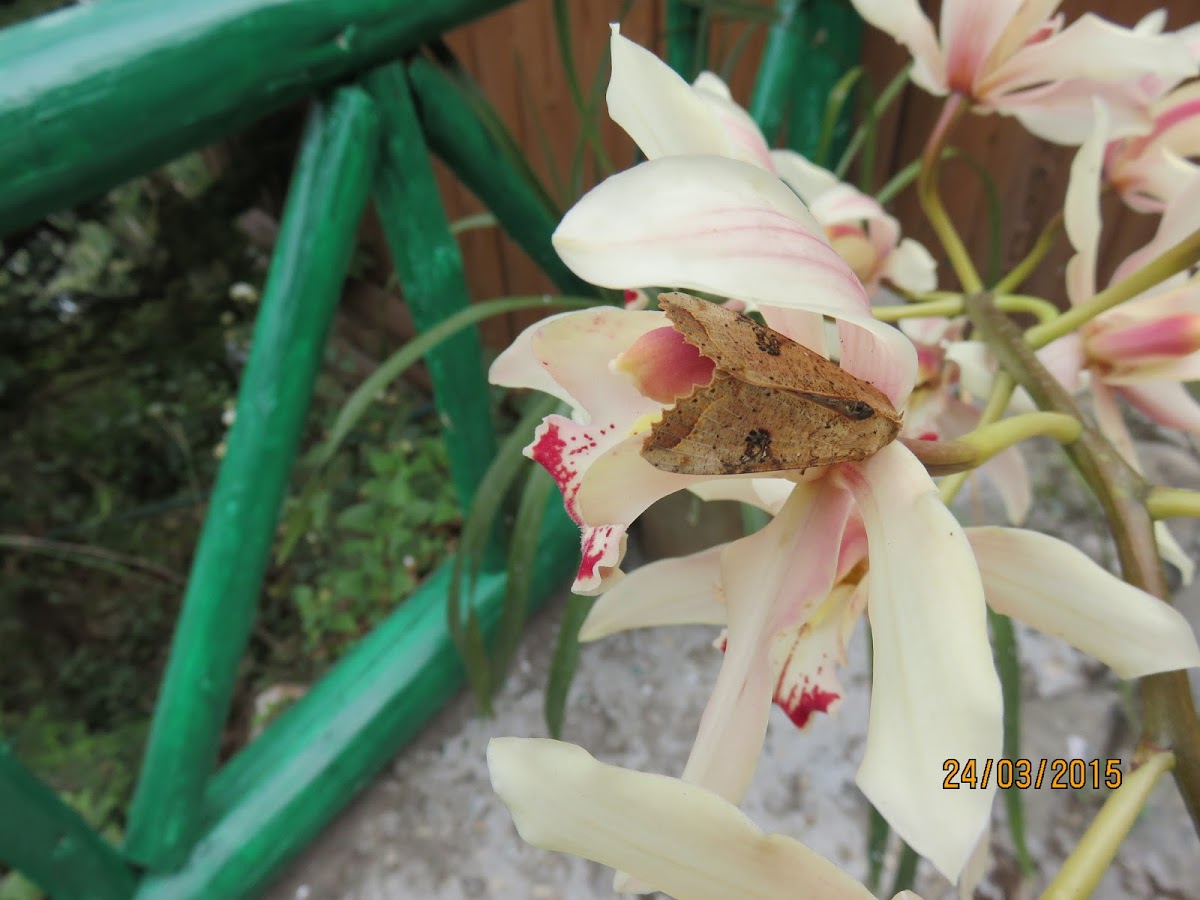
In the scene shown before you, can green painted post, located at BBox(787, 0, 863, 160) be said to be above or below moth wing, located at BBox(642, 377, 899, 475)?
below

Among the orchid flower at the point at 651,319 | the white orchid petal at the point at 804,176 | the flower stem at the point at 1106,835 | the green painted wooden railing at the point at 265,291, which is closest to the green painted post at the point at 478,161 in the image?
the green painted wooden railing at the point at 265,291

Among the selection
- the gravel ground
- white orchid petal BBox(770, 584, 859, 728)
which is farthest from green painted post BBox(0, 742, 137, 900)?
white orchid petal BBox(770, 584, 859, 728)

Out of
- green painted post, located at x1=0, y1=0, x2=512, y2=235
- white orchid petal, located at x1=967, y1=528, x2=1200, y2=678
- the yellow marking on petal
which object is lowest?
white orchid petal, located at x1=967, y1=528, x2=1200, y2=678

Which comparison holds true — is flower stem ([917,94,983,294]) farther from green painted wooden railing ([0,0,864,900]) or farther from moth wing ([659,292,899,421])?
green painted wooden railing ([0,0,864,900])

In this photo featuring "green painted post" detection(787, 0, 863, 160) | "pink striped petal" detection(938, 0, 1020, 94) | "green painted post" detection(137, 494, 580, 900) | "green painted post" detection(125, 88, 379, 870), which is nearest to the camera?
"pink striped petal" detection(938, 0, 1020, 94)

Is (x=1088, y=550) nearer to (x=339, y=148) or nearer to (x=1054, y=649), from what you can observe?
(x=1054, y=649)

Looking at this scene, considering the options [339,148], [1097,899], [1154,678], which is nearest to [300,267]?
[339,148]

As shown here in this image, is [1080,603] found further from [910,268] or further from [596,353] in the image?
[910,268]

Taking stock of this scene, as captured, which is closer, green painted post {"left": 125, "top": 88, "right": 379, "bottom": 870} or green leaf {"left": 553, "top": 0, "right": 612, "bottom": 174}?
green painted post {"left": 125, "top": 88, "right": 379, "bottom": 870}
